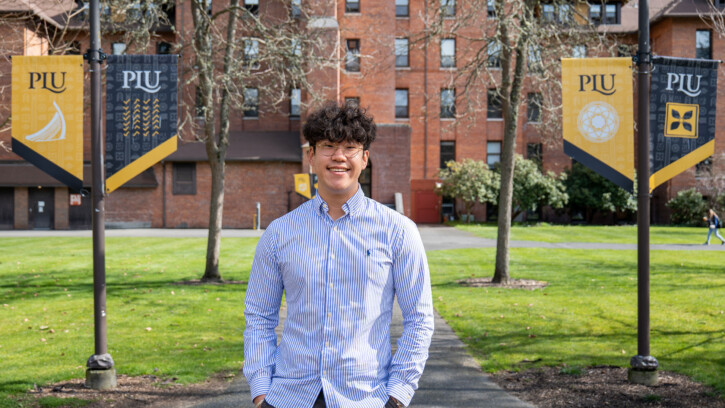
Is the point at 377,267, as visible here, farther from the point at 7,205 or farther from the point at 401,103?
the point at 401,103

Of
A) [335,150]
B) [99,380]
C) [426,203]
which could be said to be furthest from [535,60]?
[426,203]

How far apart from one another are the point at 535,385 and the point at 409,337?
4.38m

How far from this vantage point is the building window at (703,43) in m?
42.2

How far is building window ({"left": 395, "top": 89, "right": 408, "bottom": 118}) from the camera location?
150ft

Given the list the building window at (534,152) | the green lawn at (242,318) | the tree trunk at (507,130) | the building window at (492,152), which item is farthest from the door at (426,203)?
the tree trunk at (507,130)

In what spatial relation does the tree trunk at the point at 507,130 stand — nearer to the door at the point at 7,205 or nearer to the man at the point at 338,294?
the man at the point at 338,294

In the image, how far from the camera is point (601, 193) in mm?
43406

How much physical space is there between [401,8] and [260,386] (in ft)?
147

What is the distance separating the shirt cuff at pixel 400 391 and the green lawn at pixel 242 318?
4.60 metres

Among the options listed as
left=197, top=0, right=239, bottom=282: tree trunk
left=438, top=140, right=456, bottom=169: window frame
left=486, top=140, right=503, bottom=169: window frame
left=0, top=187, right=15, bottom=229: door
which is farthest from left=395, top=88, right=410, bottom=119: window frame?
left=197, top=0, right=239, bottom=282: tree trunk

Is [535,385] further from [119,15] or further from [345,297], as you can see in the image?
[119,15]

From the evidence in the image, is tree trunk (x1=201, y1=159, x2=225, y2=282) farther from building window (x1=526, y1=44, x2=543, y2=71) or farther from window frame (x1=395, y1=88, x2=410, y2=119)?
window frame (x1=395, y1=88, x2=410, y2=119)

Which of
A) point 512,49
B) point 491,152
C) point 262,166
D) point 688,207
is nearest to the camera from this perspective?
point 512,49

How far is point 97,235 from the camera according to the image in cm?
693
